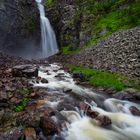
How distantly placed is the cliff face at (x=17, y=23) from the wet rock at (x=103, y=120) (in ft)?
80.8

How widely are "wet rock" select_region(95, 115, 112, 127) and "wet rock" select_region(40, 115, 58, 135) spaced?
2076 millimetres

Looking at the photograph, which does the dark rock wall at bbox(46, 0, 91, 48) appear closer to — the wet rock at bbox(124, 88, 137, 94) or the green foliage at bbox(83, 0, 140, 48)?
the green foliage at bbox(83, 0, 140, 48)

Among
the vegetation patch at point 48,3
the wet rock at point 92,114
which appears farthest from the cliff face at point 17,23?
the wet rock at point 92,114

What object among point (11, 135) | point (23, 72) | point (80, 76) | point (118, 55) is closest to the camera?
point (11, 135)

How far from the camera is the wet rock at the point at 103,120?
33.8 feet

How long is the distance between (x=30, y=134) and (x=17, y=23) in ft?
93.7

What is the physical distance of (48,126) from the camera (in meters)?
9.10

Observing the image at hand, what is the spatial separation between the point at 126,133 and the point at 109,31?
19986mm

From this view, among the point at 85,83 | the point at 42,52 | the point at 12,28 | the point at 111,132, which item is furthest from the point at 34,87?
the point at 42,52

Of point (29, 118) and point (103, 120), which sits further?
point (103, 120)

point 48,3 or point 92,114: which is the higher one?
point 48,3

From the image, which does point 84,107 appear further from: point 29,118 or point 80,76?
point 80,76

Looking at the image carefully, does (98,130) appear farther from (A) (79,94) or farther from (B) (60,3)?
(B) (60,3)

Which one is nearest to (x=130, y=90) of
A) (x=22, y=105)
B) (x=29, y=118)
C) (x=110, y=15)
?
(x=22, y=105)
